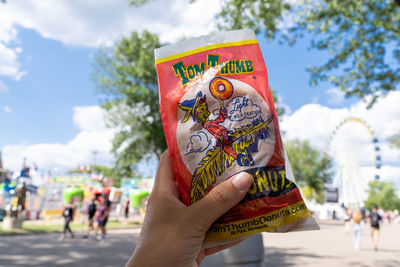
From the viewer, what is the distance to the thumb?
1.56m

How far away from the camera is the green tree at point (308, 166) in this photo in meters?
57.8

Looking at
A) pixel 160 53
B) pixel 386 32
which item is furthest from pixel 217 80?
pixel 386 32

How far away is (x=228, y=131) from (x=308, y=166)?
61.2m

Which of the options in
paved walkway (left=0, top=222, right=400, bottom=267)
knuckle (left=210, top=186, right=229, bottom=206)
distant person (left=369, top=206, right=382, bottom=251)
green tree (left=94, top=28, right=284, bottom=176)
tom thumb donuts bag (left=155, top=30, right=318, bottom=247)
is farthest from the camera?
green tree (left=94, top=28, right=284, bottom=176)

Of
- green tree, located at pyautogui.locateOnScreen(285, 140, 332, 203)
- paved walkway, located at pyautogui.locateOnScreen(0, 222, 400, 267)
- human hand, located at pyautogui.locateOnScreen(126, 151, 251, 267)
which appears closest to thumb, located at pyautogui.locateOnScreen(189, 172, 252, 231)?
human hand, located at pyautogui.locateOnScreen(126, 151, 251, 267)

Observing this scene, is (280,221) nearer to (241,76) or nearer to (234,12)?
(241,76)

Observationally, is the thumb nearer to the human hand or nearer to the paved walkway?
the human hand

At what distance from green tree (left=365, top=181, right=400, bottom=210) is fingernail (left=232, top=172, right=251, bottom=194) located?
105m

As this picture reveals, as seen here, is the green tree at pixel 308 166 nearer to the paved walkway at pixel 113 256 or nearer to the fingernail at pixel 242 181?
the paved walkway at pixel 113 256

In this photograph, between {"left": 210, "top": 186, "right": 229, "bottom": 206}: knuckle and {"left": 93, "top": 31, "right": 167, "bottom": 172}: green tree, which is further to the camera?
{"left": 93, "top": 31, "right": 167, "bottom": 172}: green tree

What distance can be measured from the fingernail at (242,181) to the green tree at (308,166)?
187 ft

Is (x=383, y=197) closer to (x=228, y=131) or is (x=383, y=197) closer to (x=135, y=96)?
(x=135, y=96)

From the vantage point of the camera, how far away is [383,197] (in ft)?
311

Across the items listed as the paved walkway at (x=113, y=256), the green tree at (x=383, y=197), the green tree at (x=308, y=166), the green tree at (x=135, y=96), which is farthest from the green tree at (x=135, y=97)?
the green tree at (x=383, y=197)
